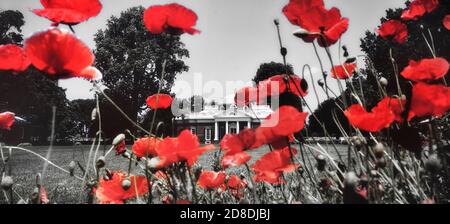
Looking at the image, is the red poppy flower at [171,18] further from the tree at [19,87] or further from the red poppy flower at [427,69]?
the red poppy flower at [427,69]

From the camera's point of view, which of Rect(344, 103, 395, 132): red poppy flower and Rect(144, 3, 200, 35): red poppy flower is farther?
Rect(144, 3, 200, 35): red poppy flower

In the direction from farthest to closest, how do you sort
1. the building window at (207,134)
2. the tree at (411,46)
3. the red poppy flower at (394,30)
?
the building window at (207,134) → the tree at (411,46) → the red poppy flower at (394,30)

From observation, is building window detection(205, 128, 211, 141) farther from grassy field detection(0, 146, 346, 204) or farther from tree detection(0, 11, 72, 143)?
grassy field detection(0, 146, 346, 204)

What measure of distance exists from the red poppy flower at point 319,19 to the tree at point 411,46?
0.23 metres

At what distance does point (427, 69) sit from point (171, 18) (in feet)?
2.16

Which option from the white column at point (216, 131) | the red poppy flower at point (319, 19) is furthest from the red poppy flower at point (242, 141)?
the white column at point (216, 131)

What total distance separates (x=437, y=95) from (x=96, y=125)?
1.09m

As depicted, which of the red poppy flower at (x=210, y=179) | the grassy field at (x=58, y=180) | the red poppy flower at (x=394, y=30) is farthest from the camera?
the grassy field at (x=58, y=180)

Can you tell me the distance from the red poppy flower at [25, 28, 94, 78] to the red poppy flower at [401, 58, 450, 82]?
0.80 meters

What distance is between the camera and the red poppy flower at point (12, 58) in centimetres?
90

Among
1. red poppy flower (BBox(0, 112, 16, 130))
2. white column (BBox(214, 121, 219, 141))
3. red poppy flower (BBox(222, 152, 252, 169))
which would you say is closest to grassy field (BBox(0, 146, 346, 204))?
red poppy flower (BBox(0, 112, 16, 130))

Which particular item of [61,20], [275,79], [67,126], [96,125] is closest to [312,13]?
[275,79]

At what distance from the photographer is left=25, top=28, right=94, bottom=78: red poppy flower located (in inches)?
31.0
